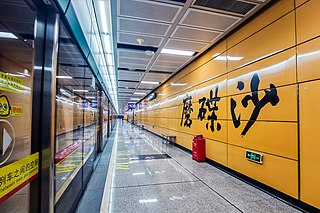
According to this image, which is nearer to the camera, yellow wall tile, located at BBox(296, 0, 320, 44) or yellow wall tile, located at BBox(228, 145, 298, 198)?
yellow wall tile, located at BBox(296, 0, 320, 44)

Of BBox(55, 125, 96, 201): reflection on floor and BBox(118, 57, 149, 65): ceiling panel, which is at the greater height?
BBox(118, 57, 149, 65): ceiling panel

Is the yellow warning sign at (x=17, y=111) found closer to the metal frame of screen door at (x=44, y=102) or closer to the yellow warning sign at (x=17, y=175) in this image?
the metal frame of screen door at (x=44, y=102)

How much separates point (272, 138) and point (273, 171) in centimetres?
59

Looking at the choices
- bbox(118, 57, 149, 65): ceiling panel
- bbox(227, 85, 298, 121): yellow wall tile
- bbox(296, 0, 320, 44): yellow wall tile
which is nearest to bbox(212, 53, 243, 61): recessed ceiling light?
bbox(227, 85, 298, 121): yellow wall tile

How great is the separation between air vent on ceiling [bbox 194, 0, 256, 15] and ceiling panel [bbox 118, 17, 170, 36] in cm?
96

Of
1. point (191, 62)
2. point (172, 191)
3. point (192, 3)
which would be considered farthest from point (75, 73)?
point (191, 62)

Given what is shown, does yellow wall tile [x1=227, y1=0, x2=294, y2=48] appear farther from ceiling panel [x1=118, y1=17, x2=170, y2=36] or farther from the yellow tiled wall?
ceiling panel [x1=118, y1=17, x2=170, y2=36]

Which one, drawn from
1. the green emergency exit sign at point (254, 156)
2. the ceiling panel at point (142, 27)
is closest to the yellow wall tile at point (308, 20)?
the green emergency exit sign at point (254, 156)

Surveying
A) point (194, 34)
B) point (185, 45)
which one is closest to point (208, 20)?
point (194, 34)

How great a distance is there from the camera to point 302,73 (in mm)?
2623

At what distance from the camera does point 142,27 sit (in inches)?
155

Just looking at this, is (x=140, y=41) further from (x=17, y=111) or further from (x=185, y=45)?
(x=17, y=111)

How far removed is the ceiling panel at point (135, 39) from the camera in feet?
14.2

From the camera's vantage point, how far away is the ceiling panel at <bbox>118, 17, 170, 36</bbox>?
3.73 meters
